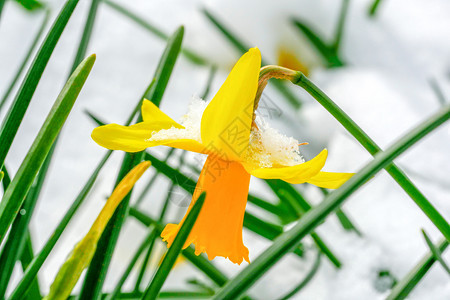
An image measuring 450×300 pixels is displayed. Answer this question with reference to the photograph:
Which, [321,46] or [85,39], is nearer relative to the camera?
[85,39]

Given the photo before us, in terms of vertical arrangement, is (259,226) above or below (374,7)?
below

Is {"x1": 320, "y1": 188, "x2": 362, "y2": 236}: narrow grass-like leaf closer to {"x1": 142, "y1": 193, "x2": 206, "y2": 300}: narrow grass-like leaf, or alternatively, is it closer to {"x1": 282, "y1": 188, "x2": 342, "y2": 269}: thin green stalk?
{"x1": 282, "y1": 188, "x2": 342, "y2": 269}: thin green stalk

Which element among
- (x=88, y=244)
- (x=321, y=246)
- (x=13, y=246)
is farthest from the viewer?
(x=321, y=246)

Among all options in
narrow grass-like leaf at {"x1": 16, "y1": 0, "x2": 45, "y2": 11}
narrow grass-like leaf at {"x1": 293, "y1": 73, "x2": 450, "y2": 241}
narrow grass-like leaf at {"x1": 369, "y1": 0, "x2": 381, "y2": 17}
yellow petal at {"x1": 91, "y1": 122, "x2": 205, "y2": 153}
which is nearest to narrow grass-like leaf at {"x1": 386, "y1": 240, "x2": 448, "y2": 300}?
narrow grass-like leaf at {"x1": 293, "y1": 73, "x2": 450, "y2": 241}

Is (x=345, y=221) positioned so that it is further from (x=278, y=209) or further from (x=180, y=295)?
(x=180, y=295)

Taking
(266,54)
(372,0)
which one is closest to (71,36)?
(266,54)

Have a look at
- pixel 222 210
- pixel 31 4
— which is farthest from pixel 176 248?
pixel 31 4
